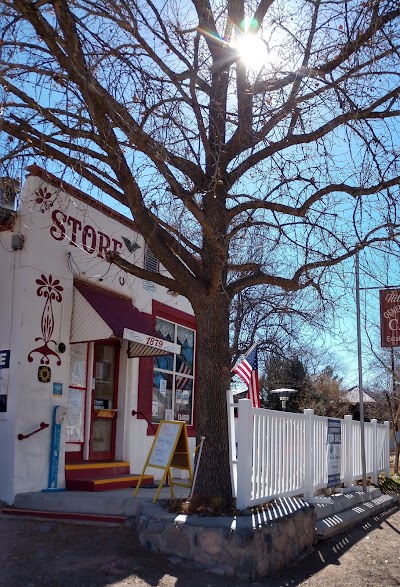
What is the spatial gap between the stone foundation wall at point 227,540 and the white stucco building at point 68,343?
8.55 ft

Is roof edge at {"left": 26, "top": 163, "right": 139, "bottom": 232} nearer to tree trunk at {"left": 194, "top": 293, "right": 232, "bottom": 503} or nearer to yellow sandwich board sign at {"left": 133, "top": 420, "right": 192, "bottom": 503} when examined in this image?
tree trunk at {"left": 194, "top": 293, "right": 232, "bottom": 503}

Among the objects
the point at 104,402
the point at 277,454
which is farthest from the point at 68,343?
the point at 277,454

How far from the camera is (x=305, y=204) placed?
829 centimetres

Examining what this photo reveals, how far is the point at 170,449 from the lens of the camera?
26.5 ft

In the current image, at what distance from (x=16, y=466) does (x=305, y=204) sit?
17.0 feet

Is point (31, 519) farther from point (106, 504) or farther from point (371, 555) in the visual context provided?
point (371, 555)

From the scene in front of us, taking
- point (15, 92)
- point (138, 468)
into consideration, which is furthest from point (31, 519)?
point (15, 92)

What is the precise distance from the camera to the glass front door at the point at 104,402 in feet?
35.1

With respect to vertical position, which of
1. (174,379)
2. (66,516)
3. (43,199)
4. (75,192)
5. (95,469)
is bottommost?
(66,516)

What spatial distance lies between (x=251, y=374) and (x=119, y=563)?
6.18 meters

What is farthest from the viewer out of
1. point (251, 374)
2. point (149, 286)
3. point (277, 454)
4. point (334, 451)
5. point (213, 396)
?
point (149, 286)

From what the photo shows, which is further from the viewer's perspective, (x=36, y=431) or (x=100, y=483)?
(x=100, y=483)

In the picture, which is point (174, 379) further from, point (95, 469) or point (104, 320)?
point (104, 320)

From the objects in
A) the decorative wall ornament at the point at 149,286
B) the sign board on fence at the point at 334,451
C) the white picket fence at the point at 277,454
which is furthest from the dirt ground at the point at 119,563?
the decorative wall ornament at the point at 149,286
